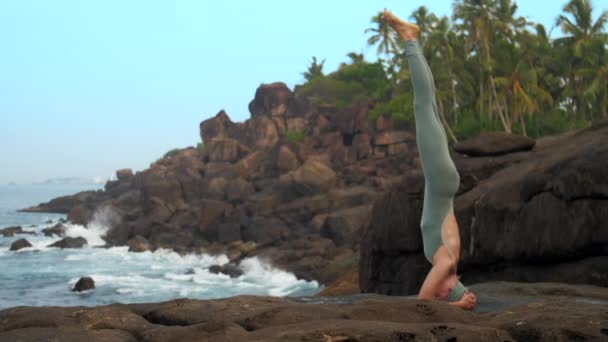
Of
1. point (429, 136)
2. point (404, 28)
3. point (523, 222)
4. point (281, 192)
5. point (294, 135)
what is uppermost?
point (294, 135)

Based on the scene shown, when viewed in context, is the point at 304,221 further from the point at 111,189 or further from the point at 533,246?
the point at 111,189

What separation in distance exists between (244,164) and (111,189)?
2480 centimetres

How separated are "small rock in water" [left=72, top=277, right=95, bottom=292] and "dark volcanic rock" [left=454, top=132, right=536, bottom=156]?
61.0 feet

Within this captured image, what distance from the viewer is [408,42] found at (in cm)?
627

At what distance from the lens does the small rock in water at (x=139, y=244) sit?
38219 mm

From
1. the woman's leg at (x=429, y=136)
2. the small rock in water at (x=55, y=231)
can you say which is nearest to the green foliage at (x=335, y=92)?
the small rock in water at (x=55, y=231)

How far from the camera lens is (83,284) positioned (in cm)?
2705

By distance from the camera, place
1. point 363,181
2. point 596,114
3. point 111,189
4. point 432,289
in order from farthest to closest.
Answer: point 111,189 < point 363,181 < point 596,114 < point 432,289

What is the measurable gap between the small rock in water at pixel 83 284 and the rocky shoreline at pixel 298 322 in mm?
23228

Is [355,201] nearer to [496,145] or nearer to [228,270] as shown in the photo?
[228,270]

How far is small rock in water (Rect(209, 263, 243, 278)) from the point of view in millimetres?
30895

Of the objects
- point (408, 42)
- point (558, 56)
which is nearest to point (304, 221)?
point (558, 56)

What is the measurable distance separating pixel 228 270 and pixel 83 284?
6.97 meters

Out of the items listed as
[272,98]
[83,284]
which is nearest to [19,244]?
[83,284]
